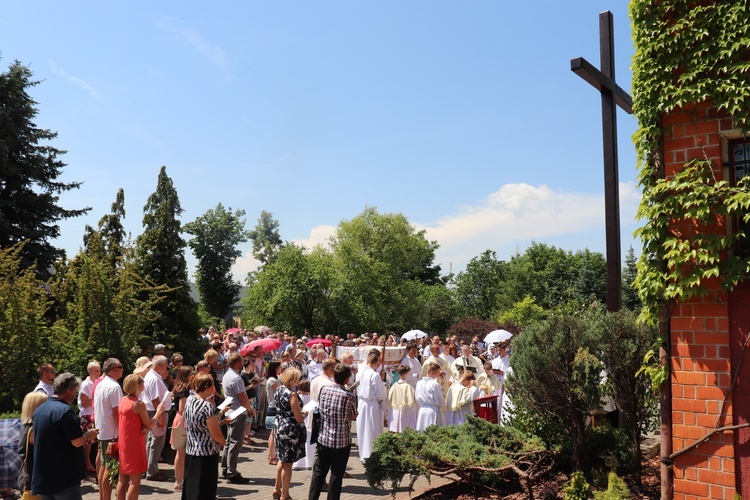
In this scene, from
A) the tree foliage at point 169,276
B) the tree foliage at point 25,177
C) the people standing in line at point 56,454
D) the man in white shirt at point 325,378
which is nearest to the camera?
the people standing in line at point 56,454

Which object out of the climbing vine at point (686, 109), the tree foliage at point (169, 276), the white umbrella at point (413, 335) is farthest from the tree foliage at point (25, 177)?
the climbing vine at point (686, 109)

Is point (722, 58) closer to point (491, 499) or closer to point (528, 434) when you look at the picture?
point (528, 434)

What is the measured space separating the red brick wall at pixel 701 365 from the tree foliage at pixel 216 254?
6184 centimetres

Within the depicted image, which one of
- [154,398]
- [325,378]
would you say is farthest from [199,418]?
[154,398]

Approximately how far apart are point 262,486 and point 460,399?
3.93 m

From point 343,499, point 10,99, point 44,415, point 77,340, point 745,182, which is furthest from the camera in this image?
Answer: point 10,99

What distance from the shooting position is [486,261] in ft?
232

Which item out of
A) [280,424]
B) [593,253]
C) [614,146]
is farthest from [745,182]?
[593,253]

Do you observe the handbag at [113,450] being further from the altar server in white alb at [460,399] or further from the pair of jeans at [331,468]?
the altar server in white alb at [460,399]

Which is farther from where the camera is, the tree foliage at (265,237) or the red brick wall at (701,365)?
the tree foliage at (265,237)

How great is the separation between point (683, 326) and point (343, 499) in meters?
5.76

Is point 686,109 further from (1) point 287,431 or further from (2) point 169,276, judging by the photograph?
(2) point 169,276

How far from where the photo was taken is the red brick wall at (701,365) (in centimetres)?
557

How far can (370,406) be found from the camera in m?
11.6
